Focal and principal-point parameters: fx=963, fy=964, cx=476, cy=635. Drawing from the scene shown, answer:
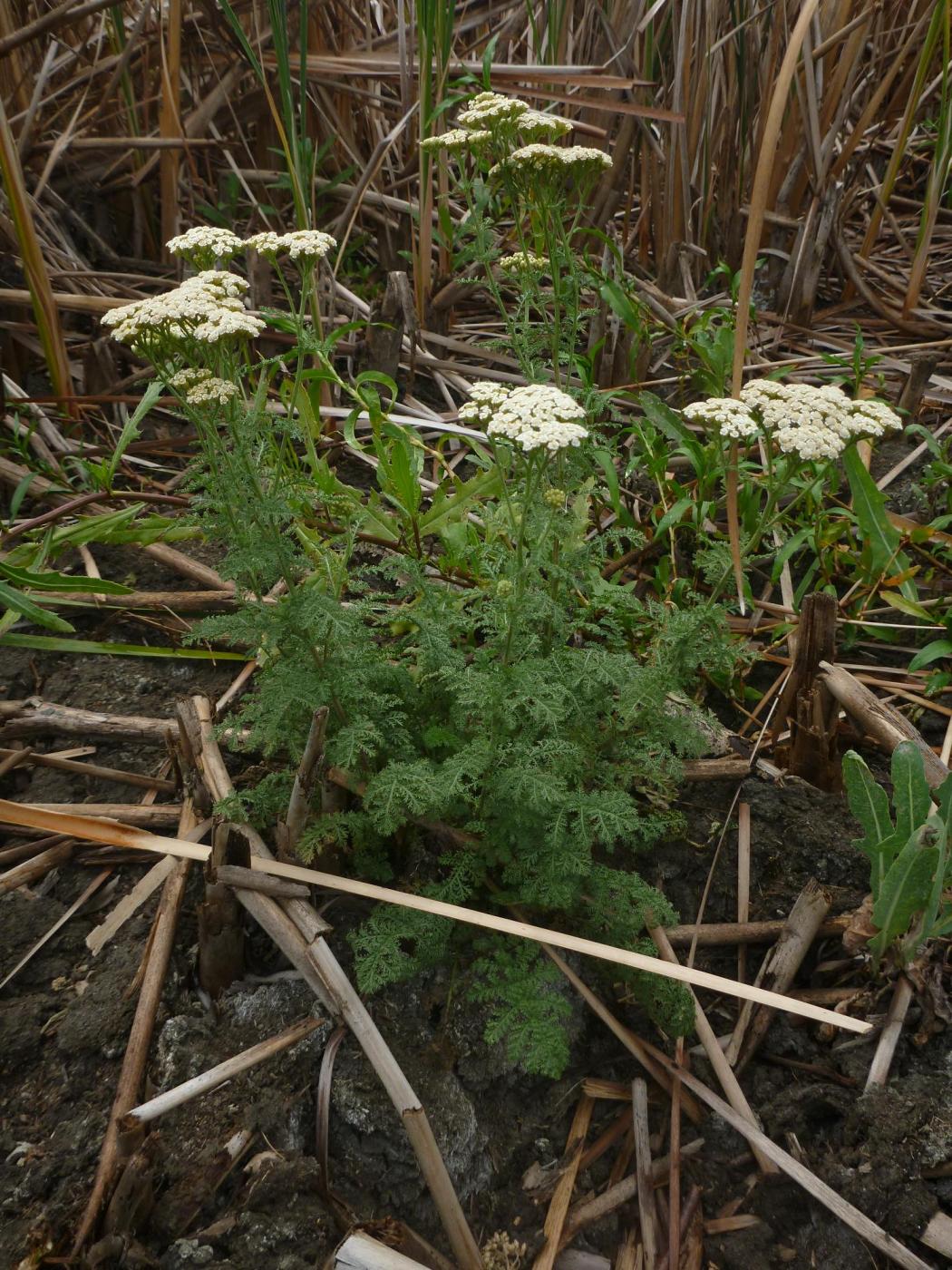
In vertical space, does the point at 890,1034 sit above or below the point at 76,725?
below

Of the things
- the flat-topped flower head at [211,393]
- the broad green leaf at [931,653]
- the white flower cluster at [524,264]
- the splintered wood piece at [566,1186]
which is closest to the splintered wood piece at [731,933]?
the splintered wood piece at [566,1186]

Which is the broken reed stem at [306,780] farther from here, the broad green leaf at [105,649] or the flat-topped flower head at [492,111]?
the flat-topped flower head at [492,111]

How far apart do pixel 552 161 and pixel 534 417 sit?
89cm

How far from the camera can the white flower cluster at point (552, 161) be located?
214 centimetres

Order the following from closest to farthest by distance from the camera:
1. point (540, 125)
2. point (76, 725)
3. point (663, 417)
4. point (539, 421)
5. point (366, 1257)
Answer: point (366, 1257) → point (539, 421) → point (540, 125) → point (76, 725) → point (663, 417)

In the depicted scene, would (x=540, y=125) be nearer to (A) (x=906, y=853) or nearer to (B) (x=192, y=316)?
(B) (x=192, y=316)

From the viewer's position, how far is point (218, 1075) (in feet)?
5.47

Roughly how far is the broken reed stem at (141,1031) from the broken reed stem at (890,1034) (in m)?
1.33

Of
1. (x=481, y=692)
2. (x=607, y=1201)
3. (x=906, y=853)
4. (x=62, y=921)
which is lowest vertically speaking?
(x=607, y=1201)

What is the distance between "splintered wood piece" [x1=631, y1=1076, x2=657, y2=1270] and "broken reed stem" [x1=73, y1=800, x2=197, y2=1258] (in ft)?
2.98

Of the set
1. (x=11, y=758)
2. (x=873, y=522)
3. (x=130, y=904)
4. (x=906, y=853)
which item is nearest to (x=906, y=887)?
(x=906, y=853)

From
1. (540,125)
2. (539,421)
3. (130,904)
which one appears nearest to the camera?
(539,421)

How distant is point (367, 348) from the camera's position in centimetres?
362

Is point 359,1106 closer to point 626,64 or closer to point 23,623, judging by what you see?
point 23,623
